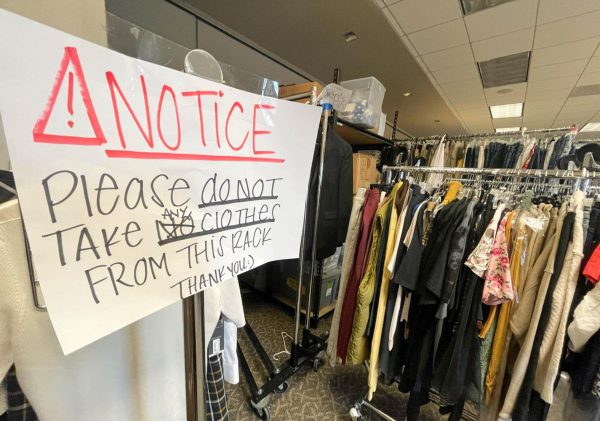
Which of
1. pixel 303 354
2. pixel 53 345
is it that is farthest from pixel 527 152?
pixel 53 345

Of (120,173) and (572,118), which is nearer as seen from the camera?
(120,173)

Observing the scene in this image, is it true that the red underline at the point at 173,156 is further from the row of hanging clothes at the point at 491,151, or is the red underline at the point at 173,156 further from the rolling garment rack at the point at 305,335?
the row of hanging clothes at the point at 491,151

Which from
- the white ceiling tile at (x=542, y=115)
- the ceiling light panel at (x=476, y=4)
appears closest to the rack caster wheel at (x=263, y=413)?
the ceiling light panel at (x=476, y=4)

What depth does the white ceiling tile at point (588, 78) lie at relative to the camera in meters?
2.69

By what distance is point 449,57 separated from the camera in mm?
2605

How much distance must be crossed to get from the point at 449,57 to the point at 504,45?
47 centimetres

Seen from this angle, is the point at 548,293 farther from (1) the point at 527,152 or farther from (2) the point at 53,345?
(1) the point at 527,152

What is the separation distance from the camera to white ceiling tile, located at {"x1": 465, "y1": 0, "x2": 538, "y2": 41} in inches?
73.0

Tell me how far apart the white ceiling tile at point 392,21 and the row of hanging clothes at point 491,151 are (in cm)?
114

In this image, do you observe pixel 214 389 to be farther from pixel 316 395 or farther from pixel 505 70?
pixel 505 70

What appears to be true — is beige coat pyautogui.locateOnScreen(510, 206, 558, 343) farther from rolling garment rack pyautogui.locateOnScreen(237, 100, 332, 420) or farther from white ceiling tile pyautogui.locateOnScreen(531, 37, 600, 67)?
white ceiling tile pyautogui.locateOnScreen(531, 37, 600, 67)

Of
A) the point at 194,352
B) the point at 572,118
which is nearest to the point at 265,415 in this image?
the point at 194,352

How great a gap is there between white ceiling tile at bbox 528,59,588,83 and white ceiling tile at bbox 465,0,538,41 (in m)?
1.00

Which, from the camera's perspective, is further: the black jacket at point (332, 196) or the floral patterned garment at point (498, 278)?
the black jacket at point (332, 196)
